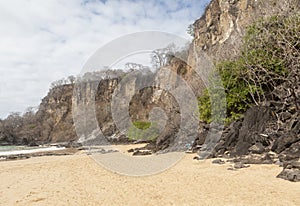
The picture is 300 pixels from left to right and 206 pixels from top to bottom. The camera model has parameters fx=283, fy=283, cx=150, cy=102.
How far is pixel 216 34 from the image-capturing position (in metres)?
27.7

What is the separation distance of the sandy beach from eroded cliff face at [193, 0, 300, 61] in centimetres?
896

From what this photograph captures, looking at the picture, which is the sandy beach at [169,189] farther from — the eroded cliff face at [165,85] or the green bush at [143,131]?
the green bush at [143,131]

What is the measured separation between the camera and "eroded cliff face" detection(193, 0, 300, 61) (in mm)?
15569

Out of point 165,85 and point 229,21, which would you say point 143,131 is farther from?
point 229,21

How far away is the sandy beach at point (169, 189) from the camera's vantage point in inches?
255

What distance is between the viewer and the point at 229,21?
2520cm

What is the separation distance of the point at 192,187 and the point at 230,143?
21.4 ft

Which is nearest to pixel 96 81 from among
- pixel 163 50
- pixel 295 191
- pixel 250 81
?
pixel 163 50

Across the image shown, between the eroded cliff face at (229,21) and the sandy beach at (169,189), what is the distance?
8.96 meters

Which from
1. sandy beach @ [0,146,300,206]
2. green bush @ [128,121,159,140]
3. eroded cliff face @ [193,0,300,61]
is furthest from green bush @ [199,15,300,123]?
green bush @ [128,121,159,140]

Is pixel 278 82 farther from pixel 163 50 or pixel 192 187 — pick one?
pixel 163 50

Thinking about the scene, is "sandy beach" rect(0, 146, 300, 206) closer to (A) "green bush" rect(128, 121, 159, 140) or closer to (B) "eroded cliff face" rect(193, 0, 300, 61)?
(B) "eroded cliff face" rect(193, 0, 300, 61)

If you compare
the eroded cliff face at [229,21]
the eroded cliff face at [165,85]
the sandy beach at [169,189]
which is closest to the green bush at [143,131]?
the eroded cliff face at [165,85]

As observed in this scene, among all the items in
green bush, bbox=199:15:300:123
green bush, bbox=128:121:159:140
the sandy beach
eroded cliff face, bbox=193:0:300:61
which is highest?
eroded cliff face, bbox=193:0:300:61
